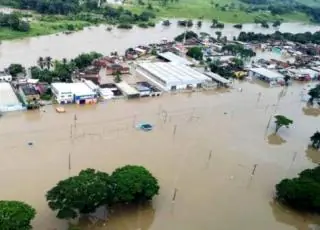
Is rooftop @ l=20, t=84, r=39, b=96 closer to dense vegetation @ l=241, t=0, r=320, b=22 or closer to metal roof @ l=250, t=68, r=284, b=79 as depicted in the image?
metal roof @ l=250, t=68, r=284, b=79

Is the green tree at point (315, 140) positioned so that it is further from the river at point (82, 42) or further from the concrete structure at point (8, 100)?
the river at point (82, 42)

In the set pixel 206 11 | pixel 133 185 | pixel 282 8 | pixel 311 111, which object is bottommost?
pixel 311 111

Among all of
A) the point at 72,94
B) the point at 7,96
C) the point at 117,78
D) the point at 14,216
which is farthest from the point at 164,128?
the point at 14,216

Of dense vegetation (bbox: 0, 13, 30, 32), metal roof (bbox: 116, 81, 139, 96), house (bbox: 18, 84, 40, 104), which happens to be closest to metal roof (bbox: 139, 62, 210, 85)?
metal roof (bbox: 116, 81, 139, 96)

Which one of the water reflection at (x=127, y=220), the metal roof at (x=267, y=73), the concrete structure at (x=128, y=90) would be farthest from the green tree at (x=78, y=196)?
the metal roof at (x=267, y=73)

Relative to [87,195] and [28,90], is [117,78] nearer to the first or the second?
[28,90]

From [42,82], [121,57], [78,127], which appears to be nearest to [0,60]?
[42,82]

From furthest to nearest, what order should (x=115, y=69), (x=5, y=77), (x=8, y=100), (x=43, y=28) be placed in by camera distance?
(x=43, y=28)
(x=115, y=69)
(x=5, y=77)
(x=8, y=100)

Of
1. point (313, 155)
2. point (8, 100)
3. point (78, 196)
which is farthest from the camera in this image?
point (8, 100)
